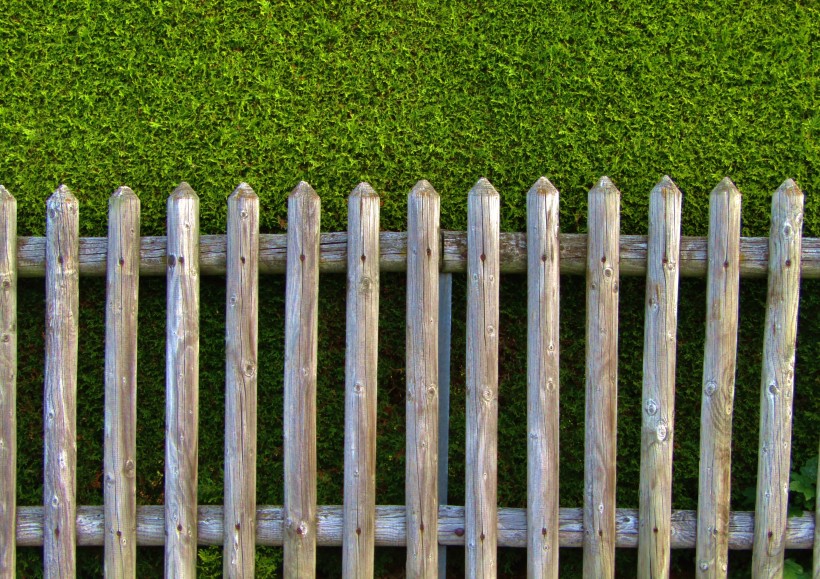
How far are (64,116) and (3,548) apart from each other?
182cm

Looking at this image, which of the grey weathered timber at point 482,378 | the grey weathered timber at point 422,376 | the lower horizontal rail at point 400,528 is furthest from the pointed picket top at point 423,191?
the lower horizontal rail at point 400,528

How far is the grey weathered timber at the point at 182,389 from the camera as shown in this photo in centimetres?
287

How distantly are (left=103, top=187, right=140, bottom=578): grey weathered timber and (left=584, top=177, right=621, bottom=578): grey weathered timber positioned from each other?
5.86ft

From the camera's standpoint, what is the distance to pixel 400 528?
115 inches

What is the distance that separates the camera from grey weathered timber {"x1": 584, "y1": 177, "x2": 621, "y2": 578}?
112 inches

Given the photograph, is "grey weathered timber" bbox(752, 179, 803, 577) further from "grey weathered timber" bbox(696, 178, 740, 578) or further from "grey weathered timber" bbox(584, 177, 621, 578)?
"grey weathered timber" bbox(584, 177, 621, 578)

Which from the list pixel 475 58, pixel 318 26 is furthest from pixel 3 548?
pixel 475 58

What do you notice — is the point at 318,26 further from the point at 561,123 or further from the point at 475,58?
the point at 561,123

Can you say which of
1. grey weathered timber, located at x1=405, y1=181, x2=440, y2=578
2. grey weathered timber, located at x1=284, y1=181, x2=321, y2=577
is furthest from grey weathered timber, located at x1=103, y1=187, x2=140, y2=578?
grey weathered timber, located at x1=405, y1=181, x2=440, y2=578

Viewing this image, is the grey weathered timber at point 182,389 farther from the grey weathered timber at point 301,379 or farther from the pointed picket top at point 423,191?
the pointed picket top at point 423,191

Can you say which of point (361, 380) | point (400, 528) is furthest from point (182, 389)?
point (400, 528)

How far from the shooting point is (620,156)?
3.24 m

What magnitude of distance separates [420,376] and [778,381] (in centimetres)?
140

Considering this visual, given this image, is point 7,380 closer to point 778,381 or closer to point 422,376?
point 422,376
